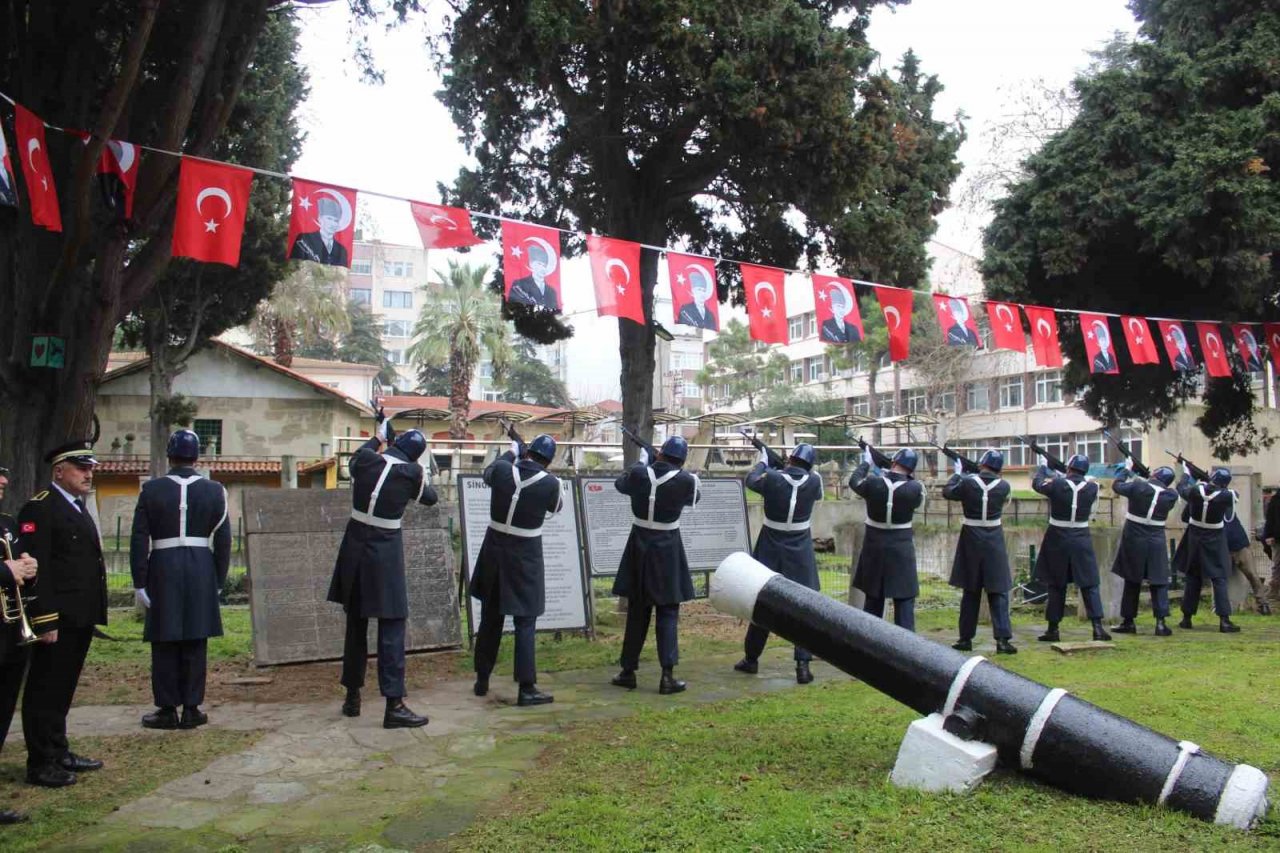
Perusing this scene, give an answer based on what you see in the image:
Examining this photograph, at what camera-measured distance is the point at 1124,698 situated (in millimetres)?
6680

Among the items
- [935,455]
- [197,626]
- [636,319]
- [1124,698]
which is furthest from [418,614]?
[935,455]

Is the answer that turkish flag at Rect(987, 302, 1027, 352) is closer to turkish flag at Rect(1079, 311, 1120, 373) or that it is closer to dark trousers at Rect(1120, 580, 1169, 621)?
turkish flag at Rect(1079, 311, 1120, 373)

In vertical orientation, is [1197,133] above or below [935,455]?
above

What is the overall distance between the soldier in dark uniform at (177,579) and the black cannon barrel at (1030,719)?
3707 mm

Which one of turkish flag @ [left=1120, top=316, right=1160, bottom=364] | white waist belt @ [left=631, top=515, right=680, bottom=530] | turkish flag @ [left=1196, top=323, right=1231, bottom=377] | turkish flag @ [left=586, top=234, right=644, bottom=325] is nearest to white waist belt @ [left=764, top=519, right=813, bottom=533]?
white waist belt @ [left=631, top=515, right=680, bottom=530]

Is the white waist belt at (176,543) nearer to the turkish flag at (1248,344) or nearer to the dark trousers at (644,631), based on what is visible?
the dark trousers at (644,631)

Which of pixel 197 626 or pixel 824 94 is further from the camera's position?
pixel 824 94

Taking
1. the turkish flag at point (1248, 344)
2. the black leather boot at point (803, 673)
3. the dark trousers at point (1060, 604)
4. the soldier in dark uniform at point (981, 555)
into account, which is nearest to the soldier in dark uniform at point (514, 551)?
the black leather boot at point (803, 673)

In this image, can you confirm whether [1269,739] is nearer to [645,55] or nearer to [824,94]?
[824,94]

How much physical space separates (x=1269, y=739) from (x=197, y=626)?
637cm

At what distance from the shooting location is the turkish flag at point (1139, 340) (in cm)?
1427

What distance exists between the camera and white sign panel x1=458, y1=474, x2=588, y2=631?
31.1 ft

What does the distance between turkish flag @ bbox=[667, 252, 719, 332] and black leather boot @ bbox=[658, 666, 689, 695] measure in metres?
4.37

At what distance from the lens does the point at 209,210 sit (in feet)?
27.6
